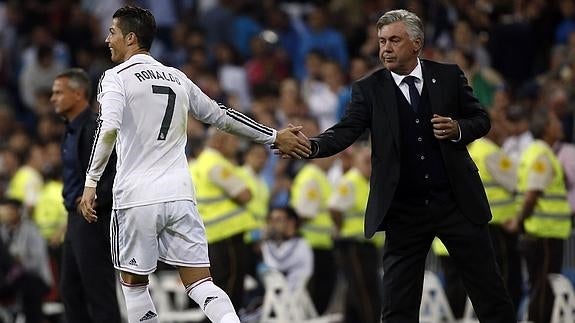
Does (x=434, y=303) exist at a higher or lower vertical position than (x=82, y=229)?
lower

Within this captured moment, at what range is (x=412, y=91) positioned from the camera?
9195 mm

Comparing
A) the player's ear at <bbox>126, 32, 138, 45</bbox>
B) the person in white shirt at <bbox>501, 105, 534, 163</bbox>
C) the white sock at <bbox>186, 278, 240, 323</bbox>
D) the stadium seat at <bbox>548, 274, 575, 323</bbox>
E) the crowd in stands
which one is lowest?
the stadium seat at <bbox>548, 274, 575, 323</bbox>

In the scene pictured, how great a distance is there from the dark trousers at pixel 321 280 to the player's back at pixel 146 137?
674 cm

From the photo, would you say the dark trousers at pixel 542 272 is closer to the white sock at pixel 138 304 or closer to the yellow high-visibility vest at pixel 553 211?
the yellow high-visibility vest at pixel 553 211

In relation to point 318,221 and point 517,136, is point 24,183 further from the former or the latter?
point 517,136

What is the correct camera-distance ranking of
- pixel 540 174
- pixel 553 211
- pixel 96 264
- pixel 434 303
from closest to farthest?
pixel 96 264, pixel 540 174, pixel 553 211, pixel 434 303

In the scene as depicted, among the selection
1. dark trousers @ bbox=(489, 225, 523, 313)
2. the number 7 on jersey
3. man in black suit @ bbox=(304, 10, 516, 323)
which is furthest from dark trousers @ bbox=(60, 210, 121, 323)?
dark trousers @ bbox=(489, 225, 523, 313)

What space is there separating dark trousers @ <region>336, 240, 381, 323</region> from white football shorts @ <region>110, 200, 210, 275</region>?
19.8ft

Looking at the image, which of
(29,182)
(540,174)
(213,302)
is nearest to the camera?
(213,302)

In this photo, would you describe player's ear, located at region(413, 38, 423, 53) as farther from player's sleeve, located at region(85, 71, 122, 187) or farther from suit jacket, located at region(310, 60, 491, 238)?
player's sleeve, located at region(85, 71, 122, 187)

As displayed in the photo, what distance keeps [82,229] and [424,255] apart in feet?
9.51

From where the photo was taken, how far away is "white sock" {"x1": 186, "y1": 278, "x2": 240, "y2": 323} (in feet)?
29.0

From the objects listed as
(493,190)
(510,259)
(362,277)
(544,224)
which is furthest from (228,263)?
(544,224)

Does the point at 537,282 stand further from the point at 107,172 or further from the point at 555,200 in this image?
the point at 107,172
